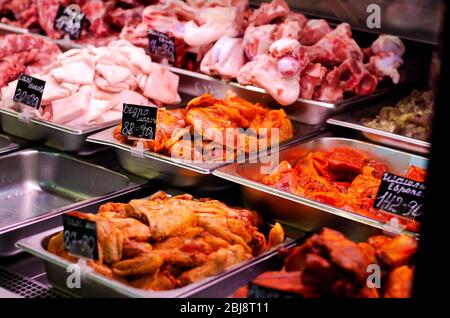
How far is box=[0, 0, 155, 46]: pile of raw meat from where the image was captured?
4.73 meters

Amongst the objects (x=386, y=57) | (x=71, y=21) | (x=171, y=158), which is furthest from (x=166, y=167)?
(x=71, y=21)

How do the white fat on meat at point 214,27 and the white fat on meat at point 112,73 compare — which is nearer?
the white fat on meat at point 112,73

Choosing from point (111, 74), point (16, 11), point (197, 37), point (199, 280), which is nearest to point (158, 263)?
point (199, 280)

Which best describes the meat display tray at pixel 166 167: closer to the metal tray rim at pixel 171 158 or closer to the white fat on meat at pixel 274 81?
the metal tray rim at pixel 171 158

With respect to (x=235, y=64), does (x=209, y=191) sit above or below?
below

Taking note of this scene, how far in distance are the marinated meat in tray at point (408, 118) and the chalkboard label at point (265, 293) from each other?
5.39ft

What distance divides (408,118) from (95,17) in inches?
79.9

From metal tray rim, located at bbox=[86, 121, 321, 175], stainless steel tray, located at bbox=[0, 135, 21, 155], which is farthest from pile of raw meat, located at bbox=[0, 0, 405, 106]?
stainless steel tray, located at bbox=[0, 135, 21, 155]

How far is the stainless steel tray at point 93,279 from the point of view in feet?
7.70

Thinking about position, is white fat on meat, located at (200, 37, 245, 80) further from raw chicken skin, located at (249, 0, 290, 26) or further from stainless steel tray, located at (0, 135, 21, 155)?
stainless steel tray, located at (0, 135, 21, 155)

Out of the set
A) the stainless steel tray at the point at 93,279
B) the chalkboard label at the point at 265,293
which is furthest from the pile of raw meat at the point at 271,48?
the chalkboard label at the point at 265,293
